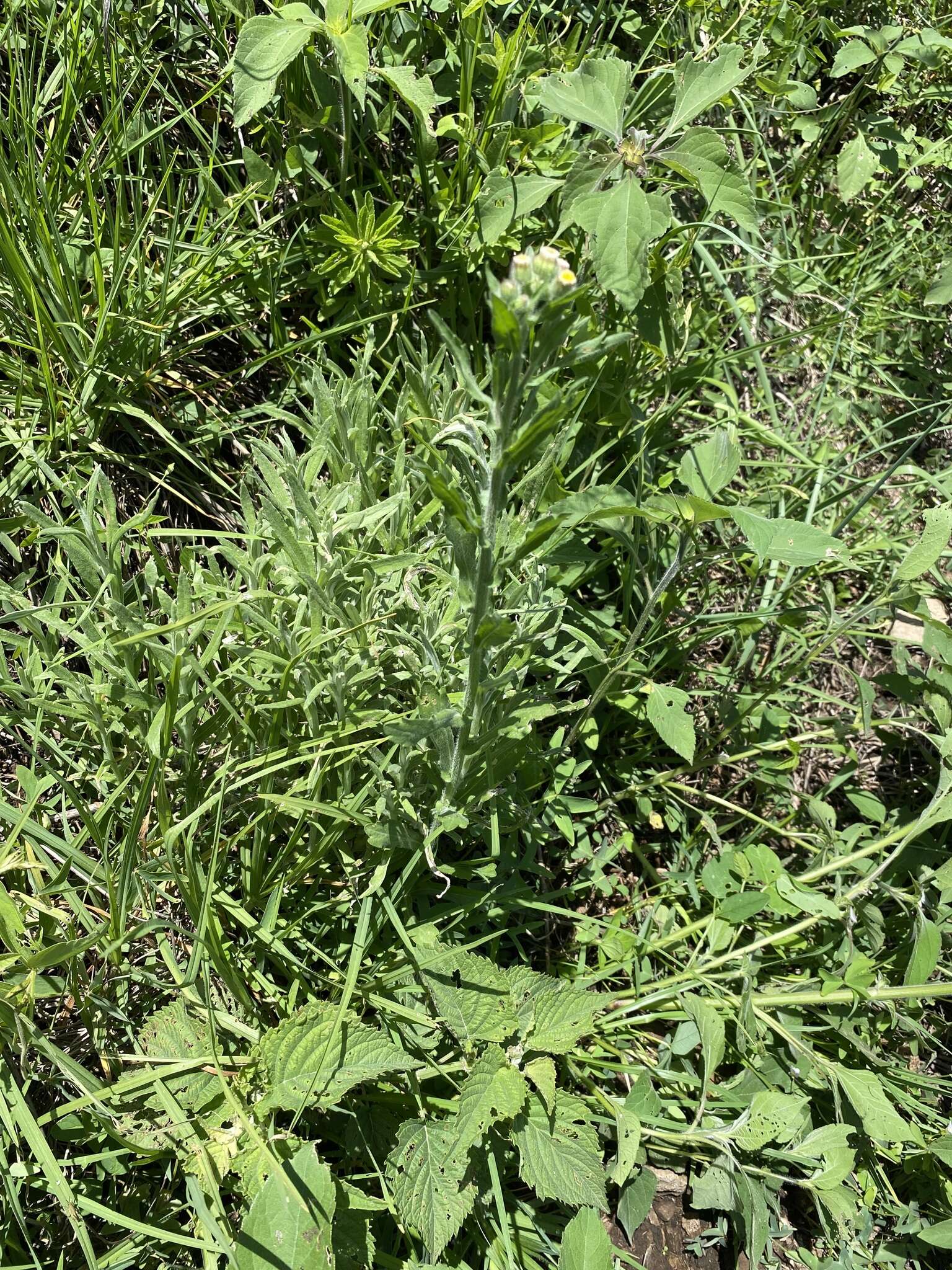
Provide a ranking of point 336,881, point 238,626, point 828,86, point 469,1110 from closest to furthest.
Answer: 1. point 469,1110
2. point 238,626
3. point 336,881
4. point 828,86

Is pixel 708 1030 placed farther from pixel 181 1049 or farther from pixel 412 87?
pixel 412 87

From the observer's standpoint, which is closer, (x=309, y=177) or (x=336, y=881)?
(x=336, y=881)

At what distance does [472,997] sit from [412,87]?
6.87ft

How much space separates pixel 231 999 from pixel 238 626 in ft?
2.66

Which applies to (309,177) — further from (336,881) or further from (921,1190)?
(921,1190)

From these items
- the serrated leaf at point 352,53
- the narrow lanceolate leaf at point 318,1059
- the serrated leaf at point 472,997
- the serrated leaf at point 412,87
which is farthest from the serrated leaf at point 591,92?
the narrow lanceolate leaf at point 318,1059

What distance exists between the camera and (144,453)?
2.51 metres

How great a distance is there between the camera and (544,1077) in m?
1.79

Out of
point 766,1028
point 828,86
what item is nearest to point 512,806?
point 766,1028

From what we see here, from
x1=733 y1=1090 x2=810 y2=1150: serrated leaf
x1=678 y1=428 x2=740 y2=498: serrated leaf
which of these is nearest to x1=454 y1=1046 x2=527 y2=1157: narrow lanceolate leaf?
x1=733 y1=1090 x2=810 y2=1150: serrated leaf

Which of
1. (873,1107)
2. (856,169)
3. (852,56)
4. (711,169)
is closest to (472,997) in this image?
(873,1107)

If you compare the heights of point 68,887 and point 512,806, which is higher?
point 512,806

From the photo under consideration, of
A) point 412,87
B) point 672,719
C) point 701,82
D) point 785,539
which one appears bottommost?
point 672,719

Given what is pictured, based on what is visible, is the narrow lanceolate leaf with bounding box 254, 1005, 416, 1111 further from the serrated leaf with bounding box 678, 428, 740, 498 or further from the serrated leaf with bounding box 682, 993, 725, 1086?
the serrated leaf with bounding box 678, 428, 740, 498
